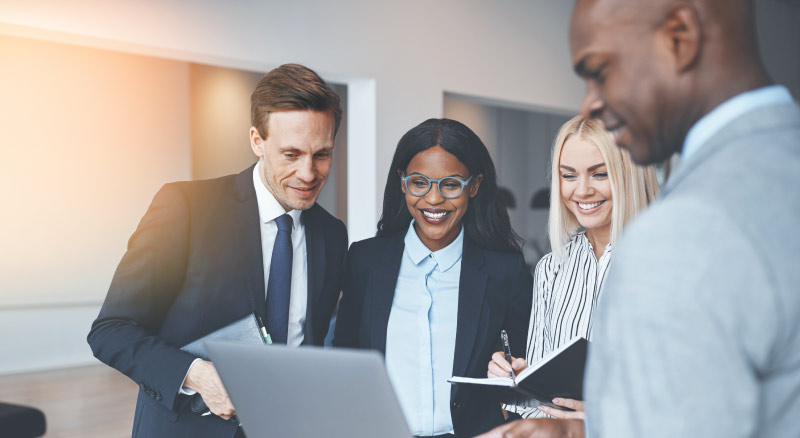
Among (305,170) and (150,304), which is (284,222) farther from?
(150,304)

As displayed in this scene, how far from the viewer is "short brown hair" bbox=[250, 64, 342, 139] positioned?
6.37ft

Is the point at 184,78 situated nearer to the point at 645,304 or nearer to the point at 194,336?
the point at 194,336

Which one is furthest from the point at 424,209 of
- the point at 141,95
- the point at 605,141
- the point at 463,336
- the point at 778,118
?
the point at 141,95

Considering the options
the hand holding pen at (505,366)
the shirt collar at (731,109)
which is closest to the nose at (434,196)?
the hand holding pen at (505,366)

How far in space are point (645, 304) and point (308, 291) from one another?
60.5 inches

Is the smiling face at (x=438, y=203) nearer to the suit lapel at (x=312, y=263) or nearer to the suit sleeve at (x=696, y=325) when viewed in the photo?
the suit lapel at (x=312, y=263)

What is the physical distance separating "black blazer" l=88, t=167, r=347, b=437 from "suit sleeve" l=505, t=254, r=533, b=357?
70 centimetres

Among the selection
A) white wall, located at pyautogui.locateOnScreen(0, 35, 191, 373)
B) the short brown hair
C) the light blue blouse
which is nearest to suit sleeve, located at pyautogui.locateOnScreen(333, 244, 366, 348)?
the light blue blouse

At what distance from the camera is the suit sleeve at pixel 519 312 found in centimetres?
231

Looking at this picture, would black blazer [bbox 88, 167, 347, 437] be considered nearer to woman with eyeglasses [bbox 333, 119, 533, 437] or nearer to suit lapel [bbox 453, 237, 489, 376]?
woman with eyeglasses [bbox 333, 119, 533, 437]

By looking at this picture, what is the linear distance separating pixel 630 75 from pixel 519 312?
5.48 ft

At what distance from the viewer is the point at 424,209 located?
2.32 meters

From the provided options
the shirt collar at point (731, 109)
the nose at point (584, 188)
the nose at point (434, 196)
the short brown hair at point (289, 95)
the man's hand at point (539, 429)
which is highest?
the short brown hair at point (289, 95)

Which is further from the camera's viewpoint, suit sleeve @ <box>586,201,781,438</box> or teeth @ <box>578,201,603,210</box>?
teeth @ <box>578,201,603,210</box>
